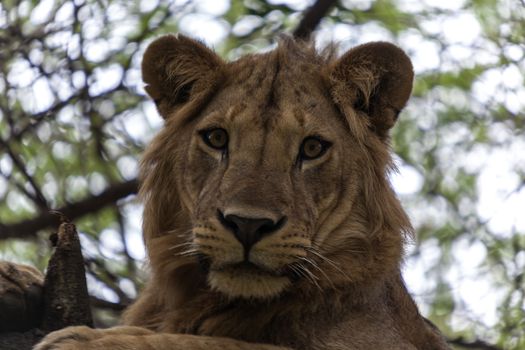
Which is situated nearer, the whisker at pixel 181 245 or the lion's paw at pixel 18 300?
the lion's paw at pixel 18 300

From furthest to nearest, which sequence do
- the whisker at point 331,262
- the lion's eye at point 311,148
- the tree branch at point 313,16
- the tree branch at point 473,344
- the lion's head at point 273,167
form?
the tree branch at point 473,344, the tree branch at point 313,16, the lion's eye at point 311,148, the whisker at point 331,262, the lion's head at point 273,167

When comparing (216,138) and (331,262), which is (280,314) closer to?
(331,262)

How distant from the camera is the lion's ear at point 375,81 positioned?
20.0 feet

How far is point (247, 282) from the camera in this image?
5.32 m

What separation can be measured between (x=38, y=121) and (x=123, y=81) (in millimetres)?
836

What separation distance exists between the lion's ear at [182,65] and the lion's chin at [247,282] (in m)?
1.35

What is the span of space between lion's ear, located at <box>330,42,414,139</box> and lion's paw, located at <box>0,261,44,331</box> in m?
2.15

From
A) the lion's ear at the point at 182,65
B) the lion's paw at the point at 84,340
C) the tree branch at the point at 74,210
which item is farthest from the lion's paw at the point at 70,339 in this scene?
the tree branch at the point at 74,210

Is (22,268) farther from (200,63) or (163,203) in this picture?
(200,63)

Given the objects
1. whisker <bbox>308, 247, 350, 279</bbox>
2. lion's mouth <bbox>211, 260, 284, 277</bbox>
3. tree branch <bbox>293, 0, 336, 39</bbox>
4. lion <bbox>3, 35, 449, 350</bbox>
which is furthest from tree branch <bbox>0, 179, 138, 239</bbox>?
lion's mouth <bbox>211, 260, 284, 277</bbox>

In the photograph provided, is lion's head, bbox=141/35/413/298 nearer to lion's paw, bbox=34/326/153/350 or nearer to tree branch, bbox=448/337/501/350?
lion's paw, bbox=34/326/153/350

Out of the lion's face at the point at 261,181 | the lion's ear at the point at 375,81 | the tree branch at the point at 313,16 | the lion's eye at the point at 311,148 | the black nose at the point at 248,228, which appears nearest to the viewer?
the black nose at the point at 248,228

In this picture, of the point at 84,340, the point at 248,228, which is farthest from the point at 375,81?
the point at 84,340

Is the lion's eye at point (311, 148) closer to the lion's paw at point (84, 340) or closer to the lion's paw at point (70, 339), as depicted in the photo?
the lion's paw at point (84, 340)
